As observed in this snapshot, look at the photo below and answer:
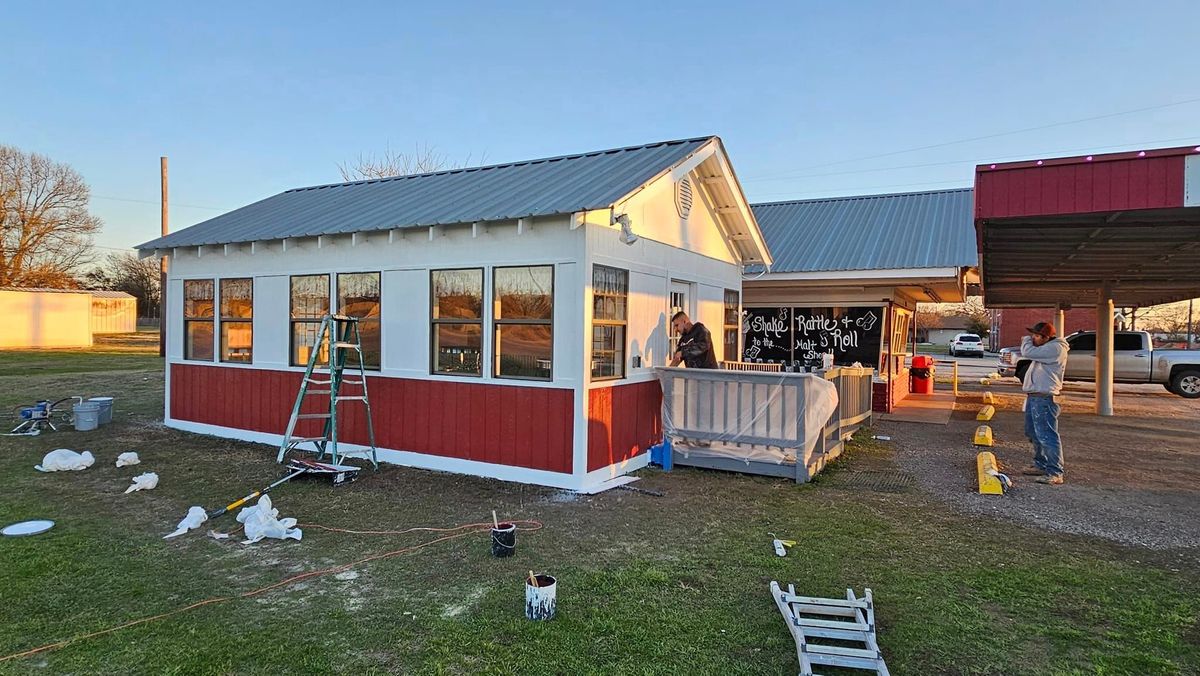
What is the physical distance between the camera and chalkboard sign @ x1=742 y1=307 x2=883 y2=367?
13.8 m

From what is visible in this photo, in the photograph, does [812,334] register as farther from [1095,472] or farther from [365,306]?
[365,306]

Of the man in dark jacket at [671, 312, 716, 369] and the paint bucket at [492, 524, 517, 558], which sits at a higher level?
the man in dark jacket at [671, 312, 716, 369]

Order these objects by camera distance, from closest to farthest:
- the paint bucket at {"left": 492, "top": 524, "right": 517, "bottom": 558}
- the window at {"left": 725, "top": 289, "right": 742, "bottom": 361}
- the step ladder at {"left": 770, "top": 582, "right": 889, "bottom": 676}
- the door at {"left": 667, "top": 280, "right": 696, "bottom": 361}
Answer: the step ladder at {"left": 770, "top": 582, "right": 889, "bottom": 676}
the paint bucket at {"left": 492, "top": 524, "right": 517, "bottom": 558}
the door at {"left": 667, "top": 280, "right": 696, "bottom": 361}
the window at {"left": 725, "top": 289, "right": 742, "bottom": 361}

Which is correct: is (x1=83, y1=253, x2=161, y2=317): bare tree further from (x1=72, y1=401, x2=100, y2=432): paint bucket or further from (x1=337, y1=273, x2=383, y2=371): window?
(x1=337, y1=273, x2=383, y2=371): window

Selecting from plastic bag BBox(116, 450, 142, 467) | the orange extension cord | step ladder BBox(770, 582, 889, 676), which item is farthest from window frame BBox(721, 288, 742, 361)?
plastic bag BBox(116, 450, 142, 467)

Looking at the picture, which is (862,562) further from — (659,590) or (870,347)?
(870,347)

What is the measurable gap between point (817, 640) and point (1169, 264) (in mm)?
11091

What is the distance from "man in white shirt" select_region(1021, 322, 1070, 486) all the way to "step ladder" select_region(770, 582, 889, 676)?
5030 millimetres

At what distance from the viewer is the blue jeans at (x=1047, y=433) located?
25.7 feet

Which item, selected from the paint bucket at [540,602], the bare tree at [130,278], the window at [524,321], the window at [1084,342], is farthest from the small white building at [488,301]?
the bare tree at [130,278]

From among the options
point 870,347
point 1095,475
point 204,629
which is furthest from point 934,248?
point 204,629

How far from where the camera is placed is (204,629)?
3836 millimetres

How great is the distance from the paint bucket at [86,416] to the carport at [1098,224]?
12957 millimetres

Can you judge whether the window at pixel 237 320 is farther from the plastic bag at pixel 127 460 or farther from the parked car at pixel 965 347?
the parked car at pixel 965 347
